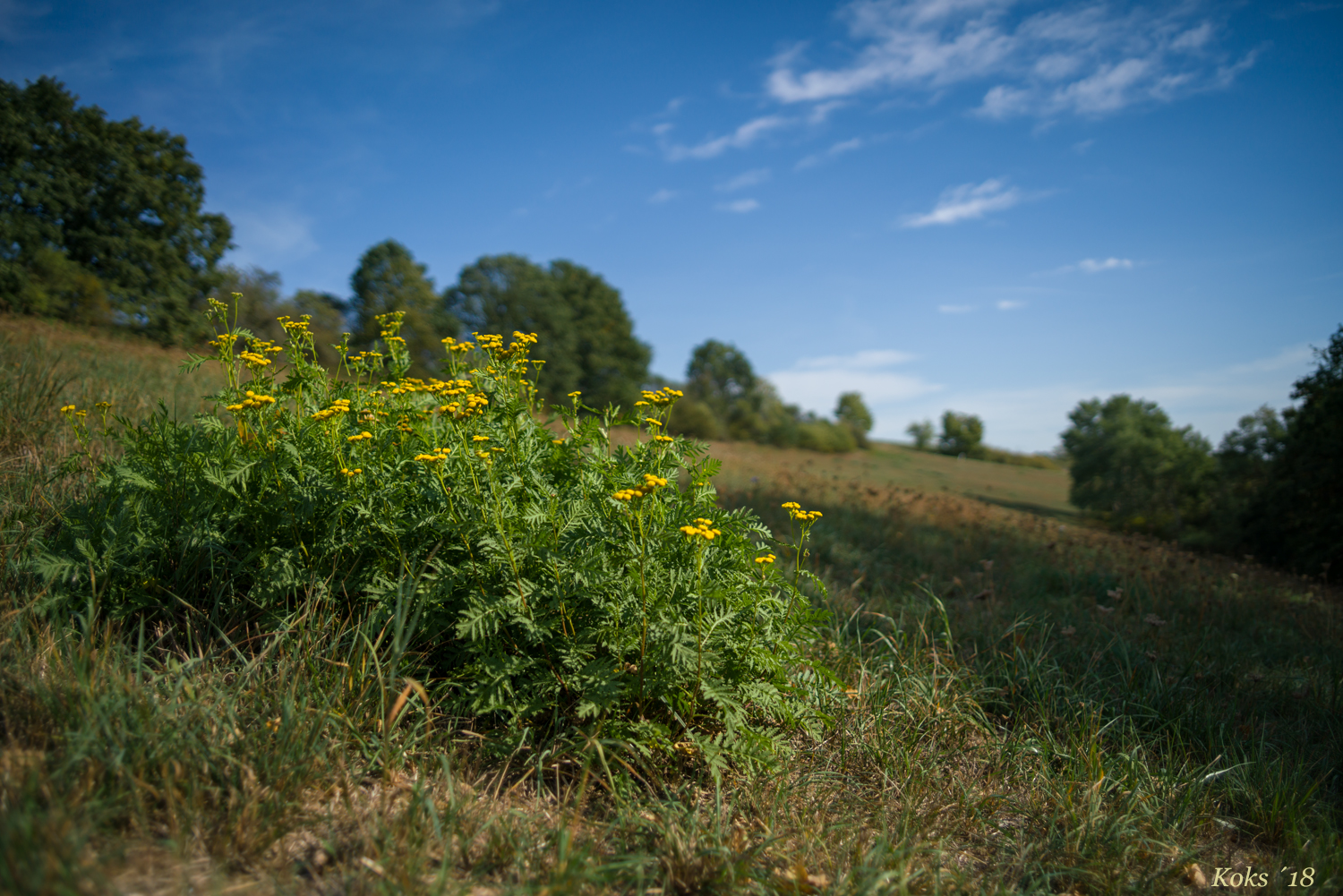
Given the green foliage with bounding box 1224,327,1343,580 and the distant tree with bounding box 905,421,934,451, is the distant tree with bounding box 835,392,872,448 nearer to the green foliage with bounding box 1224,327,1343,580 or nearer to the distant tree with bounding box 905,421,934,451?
the distant tree with bounding box 905,421,934,451

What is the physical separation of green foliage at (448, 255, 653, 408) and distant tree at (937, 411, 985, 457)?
1725 inches

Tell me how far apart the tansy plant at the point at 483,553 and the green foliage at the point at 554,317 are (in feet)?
86.2

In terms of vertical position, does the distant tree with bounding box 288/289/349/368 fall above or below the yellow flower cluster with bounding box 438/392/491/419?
above

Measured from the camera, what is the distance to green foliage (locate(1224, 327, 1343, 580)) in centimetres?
978

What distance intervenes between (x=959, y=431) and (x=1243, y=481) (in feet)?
194

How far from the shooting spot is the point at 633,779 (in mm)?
2346

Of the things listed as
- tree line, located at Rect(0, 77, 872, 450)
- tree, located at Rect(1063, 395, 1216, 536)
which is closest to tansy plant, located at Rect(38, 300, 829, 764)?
tree line, located at Rect(0, 77, 872, 450)

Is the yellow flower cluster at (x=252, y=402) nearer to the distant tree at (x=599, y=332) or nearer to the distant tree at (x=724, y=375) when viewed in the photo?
the distant tree at (x=599, y=332)

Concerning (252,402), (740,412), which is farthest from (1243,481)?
(740,412)

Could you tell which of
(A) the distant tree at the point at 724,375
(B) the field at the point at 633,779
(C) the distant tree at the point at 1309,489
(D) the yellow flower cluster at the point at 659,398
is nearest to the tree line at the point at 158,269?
(D) the yellow flower cluster at the point at 659,398

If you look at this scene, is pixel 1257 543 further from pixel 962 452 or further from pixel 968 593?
pixel 962 452

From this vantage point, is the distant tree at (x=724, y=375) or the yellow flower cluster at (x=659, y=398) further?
the distant tree at (x=724, y=375)

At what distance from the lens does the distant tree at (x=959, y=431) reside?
214ft

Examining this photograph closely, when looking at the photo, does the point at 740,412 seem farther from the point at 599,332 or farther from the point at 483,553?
the point at 483,553
